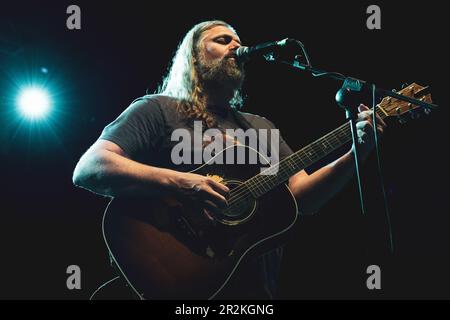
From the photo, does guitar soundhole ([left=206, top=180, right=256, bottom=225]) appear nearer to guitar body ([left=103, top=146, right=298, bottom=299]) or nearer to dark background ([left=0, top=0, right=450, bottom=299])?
guitar body ([left=103, top=146, right=298, bottom=299])

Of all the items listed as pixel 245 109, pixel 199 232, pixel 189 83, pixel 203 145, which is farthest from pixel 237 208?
pixel 245 109

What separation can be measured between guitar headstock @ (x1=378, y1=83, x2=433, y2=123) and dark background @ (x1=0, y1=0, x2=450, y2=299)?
971 millimetres

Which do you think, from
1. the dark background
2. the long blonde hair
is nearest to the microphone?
the long blonde hair

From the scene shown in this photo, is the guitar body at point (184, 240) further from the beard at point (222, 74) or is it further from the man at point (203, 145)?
the beard at point (222, 74)

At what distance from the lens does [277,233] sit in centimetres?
196

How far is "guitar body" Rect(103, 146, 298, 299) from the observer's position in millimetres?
1786

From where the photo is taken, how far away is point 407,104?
7.12 feet

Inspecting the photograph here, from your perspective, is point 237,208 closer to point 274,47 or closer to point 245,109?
point 274,47

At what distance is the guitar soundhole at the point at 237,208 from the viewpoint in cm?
196

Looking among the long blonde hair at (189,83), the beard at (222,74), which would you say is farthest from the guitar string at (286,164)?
the beard at (222,74)

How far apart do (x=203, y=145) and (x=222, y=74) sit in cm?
50

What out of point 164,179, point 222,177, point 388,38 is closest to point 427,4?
point 388,38

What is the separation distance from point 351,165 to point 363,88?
0.55 metres

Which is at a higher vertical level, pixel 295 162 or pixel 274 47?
pixel 274 47
